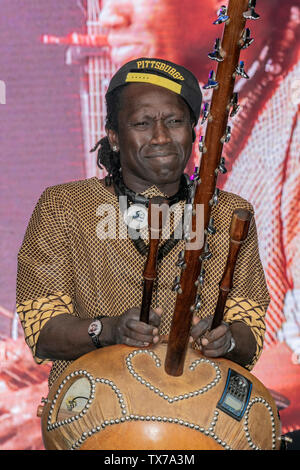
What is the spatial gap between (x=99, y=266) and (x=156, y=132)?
→ 0.41 meters

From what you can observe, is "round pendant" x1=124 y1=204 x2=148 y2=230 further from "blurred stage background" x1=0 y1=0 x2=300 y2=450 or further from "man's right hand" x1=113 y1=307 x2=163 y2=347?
"blurred stage background" x1=0 y1=0 x2=300 y2=450

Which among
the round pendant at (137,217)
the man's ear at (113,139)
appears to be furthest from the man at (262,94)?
the round pendant at (137,217)

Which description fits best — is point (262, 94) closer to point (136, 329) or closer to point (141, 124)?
point (141, 124)

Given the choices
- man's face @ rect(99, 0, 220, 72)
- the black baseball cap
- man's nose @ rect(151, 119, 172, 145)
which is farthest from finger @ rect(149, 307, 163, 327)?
man's face @ rect(99, 0, 220, 72)

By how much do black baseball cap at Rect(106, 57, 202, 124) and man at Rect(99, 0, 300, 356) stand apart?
1217mm

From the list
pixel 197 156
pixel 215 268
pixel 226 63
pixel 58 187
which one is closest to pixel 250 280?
pixel 215 268

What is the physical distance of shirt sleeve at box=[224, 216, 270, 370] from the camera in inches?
73.8

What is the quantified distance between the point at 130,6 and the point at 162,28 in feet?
0.53

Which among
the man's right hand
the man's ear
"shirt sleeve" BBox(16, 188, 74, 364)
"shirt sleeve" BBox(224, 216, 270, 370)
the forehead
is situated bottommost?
"shirt sleeve" BBox(224, 216, 270, 370)

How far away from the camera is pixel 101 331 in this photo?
1641mm

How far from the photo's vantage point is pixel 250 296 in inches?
79.0

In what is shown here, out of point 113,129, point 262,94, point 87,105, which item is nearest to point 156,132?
point 113,129

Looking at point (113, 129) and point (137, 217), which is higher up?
point (113, 129)

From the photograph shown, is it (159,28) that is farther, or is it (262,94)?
(262,94)
